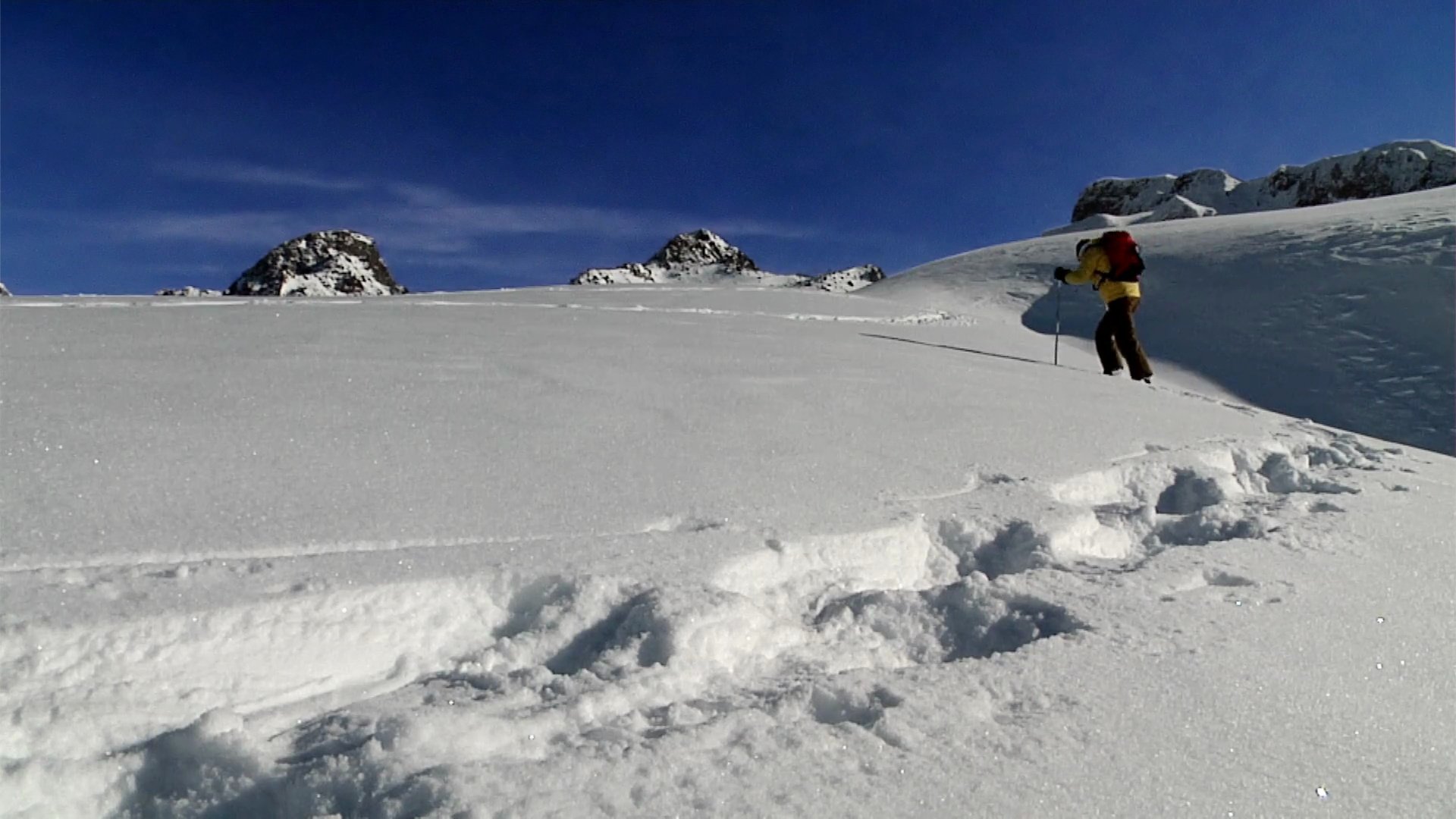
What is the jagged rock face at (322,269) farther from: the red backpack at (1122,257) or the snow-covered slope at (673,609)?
the snow-covered slope at (673,609)

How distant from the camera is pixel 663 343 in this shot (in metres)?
5.14

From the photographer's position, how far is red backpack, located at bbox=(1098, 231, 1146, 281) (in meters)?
6.62

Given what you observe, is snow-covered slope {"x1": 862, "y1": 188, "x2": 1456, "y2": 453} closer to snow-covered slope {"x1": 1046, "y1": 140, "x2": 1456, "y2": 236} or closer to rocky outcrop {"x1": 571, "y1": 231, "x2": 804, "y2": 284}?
snow-covered slope {"x1": 1046, "y1": 140, "x2": 1456, "y2": 236}

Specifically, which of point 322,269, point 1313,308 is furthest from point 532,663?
point 322,269

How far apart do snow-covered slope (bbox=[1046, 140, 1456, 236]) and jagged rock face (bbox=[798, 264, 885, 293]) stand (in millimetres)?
12936

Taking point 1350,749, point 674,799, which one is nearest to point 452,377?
point 674,799

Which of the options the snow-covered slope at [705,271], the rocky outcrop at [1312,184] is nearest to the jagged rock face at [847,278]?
the snow-covered slope at [705,271]

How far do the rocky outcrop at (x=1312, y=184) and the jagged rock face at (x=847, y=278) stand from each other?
12750 millimetres

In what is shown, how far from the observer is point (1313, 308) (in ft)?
27.5

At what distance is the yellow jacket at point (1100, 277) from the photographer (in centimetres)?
661

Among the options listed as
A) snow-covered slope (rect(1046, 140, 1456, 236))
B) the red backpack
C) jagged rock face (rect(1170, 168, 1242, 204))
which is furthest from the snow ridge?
jagged rock face (rect(1170, 168, 1242, 204))

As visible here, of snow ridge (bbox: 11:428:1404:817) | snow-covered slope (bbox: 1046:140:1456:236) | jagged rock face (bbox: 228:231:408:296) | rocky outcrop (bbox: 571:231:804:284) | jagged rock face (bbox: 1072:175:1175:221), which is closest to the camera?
snow ridge (bbox: 11:428:1404:817)

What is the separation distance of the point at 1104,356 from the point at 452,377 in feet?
18.4

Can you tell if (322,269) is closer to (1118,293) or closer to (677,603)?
(1118,293)
